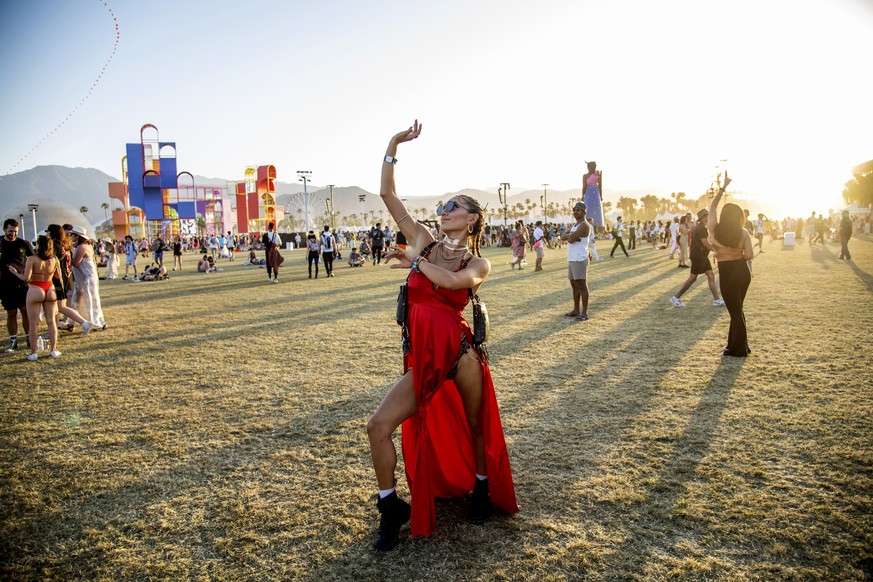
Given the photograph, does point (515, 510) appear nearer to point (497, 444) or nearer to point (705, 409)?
point (497, 444)

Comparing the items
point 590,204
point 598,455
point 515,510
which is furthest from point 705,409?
point 590,204

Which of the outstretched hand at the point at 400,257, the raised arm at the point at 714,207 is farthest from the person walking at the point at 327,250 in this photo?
the outstretched hand at the point at 400,257

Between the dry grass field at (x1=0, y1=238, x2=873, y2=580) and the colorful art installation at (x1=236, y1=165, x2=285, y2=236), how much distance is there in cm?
4289

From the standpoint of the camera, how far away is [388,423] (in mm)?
2842

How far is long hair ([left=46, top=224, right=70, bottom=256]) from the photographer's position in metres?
8.40

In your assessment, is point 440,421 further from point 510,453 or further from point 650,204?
point 650,204

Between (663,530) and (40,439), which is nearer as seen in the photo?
(663,530)

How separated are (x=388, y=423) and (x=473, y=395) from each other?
21.4 inches

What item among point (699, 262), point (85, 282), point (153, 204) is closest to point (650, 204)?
point (153, 204)

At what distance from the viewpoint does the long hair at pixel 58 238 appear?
27.6ft

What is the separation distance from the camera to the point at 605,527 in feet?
9.96

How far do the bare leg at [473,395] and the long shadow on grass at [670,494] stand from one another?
0.91 meters

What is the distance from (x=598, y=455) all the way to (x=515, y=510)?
1108 millimetres

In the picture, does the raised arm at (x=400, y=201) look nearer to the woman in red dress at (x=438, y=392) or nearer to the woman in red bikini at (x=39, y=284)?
the woman in red dress at (x=438, y=392)
